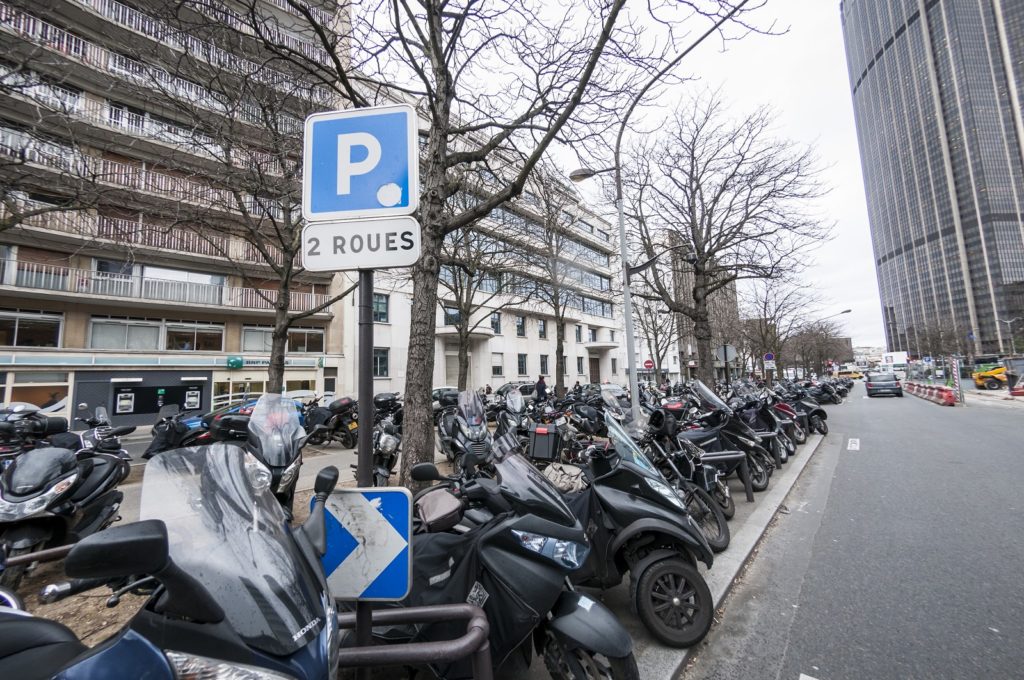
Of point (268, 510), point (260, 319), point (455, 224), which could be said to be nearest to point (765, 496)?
point (455, 224)

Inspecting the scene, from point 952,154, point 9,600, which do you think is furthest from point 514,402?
point 952,154

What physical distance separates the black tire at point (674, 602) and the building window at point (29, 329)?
2431cm

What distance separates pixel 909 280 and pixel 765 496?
9672 cm

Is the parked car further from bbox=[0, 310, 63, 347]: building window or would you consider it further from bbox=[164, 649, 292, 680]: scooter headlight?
bbox=[0, 310, 63, 347]: building window

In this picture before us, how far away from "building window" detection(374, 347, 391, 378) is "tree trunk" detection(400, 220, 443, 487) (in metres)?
19.8

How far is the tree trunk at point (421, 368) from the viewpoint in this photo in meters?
5.30

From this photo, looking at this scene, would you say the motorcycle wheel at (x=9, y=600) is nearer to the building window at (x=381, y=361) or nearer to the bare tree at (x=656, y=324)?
the building window at (x=381, y=361)

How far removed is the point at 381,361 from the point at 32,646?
24.4 meters

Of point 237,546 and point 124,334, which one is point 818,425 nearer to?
point 237,546

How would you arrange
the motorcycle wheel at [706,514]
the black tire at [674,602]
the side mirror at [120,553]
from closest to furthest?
the side mirror at [120,553], the black tire at [674,602], the motorcycle wheel at [706,514]

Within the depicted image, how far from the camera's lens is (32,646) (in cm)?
116

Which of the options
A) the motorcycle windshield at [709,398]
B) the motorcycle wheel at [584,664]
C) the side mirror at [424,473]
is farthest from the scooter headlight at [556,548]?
the motorcycle windshield at [709,398]

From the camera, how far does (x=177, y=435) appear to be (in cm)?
828

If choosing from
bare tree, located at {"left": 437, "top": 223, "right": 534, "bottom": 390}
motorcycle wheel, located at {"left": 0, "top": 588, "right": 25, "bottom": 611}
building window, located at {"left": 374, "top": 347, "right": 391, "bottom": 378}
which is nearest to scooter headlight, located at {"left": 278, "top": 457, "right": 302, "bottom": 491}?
motorcycle wheel, located at {"left": 0, "top": 588, "right": 25, "bottom": 611}
